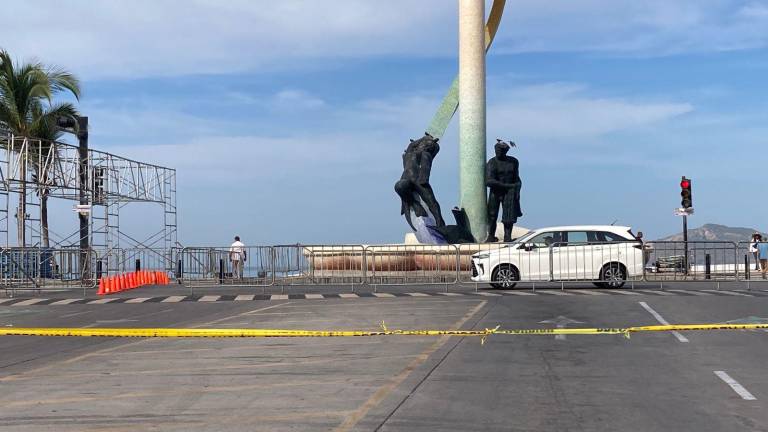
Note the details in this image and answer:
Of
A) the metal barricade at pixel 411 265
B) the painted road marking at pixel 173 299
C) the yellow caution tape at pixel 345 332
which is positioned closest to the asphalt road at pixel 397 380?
the yellow caution tape at pixel 345 332

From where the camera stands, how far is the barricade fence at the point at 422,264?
26797 millimetres

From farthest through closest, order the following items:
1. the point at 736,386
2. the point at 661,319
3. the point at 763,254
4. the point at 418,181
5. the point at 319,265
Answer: the point at 418,181, the point at 763,254, the point at 319,265, the point at 661,319, the point at 736,386

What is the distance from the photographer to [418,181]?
4019 cm

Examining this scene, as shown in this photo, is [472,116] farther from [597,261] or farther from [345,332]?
[345,332]

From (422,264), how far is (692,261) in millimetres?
8503

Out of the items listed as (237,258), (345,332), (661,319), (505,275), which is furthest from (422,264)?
(345,332)

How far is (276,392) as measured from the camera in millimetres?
8977

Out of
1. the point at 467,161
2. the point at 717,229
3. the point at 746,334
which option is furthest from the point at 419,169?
the point at 717,229

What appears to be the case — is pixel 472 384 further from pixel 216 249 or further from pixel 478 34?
pixel 478 34

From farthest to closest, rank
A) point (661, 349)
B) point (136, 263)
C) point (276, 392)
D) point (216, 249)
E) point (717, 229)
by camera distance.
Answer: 1. point (717, 229)
2. point (136, 263)
3. point (216, 249)
4. point (661, 349)
5. point (276, 392)

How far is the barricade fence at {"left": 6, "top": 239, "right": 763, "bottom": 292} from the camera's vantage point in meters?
26.8

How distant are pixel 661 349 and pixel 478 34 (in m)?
A: 28.7

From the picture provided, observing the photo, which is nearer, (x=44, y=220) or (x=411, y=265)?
(x=411, y=265)

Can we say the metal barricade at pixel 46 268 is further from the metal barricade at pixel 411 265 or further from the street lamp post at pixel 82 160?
the metal barricade at pixel 411 265
